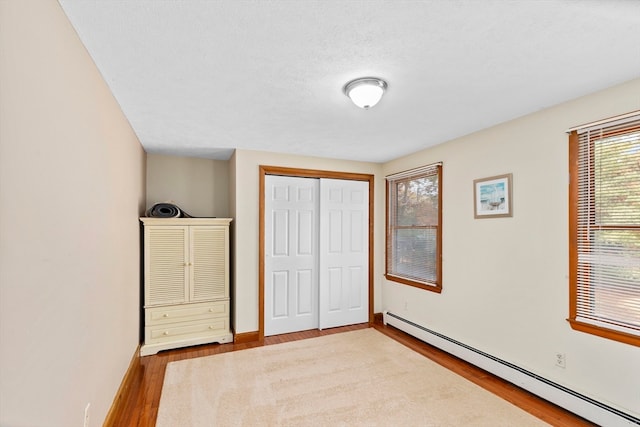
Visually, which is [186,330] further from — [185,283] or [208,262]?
[208,262]

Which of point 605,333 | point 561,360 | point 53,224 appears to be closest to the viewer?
point 53,224

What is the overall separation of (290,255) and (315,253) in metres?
0.36

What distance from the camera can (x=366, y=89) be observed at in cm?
197

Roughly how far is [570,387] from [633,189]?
1478 mm

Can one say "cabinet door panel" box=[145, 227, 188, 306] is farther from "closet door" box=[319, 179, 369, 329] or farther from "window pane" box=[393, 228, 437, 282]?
"window pane" box=[393, 228, 437, 282]

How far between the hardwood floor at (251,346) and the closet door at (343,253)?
0.42 metres

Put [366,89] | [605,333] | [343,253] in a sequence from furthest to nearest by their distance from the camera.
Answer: [343,253] < [605,333] < [366,89]

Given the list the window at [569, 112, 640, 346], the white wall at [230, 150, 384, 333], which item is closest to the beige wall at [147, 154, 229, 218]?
the white wall at [230, 150, 384, 333]

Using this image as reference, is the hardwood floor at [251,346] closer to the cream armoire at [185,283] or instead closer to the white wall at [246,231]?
the cream armoire at [185,283]

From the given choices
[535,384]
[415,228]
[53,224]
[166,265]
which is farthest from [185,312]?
[535,384]

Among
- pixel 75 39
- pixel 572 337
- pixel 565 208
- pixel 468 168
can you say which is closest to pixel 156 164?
pixel 75 39

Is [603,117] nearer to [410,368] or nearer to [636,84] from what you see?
[636,84]

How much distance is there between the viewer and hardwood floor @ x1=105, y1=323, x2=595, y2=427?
7.27 feet

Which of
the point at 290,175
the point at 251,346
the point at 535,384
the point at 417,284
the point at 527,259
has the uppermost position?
the point at 290,175
